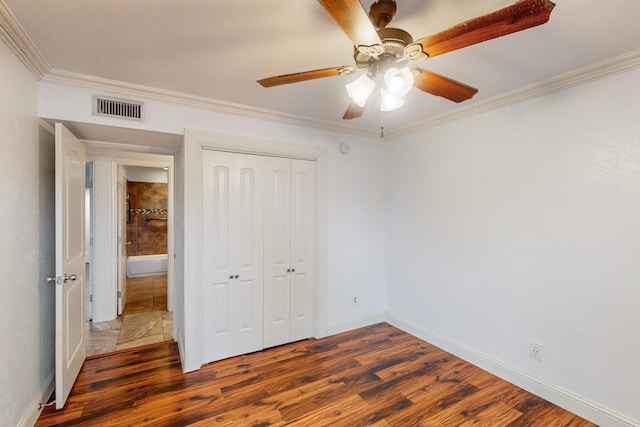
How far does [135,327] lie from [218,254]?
5.84 ft

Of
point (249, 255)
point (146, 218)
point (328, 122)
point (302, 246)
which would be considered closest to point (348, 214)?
point (302, 246)

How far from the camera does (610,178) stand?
1953 millimetres

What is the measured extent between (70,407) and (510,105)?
4.10m

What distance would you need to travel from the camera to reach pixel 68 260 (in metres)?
2.20

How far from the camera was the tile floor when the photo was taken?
10.2 feet

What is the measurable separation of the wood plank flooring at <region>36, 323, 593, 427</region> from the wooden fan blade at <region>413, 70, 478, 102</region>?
2.12 m

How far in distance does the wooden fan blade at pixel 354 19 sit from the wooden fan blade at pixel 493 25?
0.74 ft

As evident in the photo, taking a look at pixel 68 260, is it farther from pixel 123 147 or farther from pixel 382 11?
pixel 382 11

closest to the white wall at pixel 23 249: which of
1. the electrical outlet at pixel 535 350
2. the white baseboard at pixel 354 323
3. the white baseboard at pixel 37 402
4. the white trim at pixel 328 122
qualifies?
the white baseboard at pixel 37 402

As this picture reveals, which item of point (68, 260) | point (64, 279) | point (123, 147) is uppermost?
point (123, 147)

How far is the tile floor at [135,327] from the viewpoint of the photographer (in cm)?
311

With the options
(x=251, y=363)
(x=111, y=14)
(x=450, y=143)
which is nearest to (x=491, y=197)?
(x=450, y=143)

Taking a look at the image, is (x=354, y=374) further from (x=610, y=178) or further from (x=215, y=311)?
(x=610, y=178)

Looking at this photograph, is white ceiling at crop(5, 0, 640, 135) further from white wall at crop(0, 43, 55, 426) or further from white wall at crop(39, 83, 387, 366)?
white wall at crop(39, 83, 387, 366)
